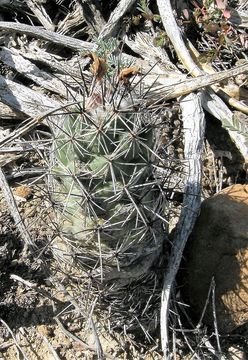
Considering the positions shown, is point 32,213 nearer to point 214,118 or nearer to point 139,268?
point 139,268

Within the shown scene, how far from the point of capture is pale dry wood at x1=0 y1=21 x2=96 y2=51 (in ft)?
13.1

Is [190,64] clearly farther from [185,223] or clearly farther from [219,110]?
[185,223]

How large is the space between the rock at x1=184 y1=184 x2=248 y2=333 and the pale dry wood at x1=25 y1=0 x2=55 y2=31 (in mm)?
1906

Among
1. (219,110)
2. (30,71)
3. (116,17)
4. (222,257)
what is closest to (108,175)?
(222,257)

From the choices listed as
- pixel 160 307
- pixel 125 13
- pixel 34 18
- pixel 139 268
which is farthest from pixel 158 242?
pixel 34 18

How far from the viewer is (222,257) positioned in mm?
2975

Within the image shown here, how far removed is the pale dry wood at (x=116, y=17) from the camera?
4.06m

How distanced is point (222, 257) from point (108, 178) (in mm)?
958

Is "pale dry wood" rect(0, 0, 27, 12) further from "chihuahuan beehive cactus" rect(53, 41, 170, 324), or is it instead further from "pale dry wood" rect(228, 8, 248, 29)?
"chihuahuan beehive cactus" rect(53, 41, 170, 324)

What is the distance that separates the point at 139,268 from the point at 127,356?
2.44ft

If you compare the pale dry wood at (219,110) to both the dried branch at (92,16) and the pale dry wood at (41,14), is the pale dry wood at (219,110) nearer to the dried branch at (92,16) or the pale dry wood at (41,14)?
the dried branch at (92,16)

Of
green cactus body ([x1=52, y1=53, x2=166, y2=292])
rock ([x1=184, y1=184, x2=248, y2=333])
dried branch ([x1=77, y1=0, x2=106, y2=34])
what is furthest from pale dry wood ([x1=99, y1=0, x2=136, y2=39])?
green cactus body ([x1=52, y1=53, x2=166, y2=292])

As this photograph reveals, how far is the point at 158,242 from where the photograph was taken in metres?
2.75

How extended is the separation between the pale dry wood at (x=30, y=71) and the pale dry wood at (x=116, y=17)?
1.61 feet
